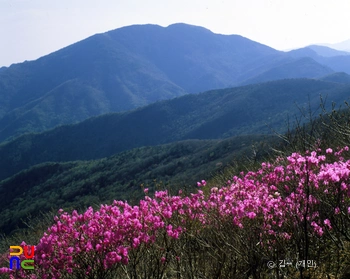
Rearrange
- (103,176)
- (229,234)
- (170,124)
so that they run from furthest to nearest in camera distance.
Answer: (170,124) → (103,176) → (229,234)

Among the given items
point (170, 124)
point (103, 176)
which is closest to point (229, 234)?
point (103, 176)

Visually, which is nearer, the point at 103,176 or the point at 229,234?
the point at 229,234

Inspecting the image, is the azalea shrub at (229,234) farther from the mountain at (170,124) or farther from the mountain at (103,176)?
the mountain at (170,124)

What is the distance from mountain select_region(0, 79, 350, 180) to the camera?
455 ft

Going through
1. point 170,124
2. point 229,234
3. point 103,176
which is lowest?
point 103,176

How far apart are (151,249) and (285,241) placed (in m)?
1.87

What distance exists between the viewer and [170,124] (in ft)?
553

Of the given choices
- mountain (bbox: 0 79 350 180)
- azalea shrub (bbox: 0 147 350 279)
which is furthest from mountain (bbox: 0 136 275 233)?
mountain (bbox: 0 79 350 180)

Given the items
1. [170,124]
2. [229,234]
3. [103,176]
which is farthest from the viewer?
[170,124]

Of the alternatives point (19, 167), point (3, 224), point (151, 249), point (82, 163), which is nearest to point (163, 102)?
point (19, 167)

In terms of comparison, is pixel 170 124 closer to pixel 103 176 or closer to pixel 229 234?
pixel 103 176

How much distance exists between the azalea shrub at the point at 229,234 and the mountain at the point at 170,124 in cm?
12031

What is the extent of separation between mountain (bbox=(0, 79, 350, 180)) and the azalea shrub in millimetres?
120311

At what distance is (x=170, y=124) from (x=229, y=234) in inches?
6468
